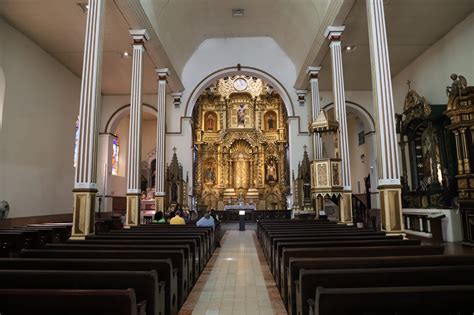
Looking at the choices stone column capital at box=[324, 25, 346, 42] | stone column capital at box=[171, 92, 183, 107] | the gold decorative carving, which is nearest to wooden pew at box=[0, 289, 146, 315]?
the gold decorative carving

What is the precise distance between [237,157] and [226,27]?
27.2 ft

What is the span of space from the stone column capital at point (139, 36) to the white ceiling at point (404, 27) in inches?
232

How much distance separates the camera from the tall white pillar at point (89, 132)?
21.2ft

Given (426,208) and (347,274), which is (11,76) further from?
(426,208)

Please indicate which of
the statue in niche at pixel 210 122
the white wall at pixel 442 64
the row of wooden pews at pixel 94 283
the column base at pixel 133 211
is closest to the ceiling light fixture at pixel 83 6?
the column base at pixel 133 211

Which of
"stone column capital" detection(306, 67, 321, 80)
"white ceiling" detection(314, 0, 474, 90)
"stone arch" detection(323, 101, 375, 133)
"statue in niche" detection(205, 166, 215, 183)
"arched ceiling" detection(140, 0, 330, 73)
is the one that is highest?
"arched ceiling" detection(140, 0, 330, 73)

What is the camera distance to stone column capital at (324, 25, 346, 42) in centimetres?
977

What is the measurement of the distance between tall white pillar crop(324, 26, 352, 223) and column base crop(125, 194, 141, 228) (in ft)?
18.4

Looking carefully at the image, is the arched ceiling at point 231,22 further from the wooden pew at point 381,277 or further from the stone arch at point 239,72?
the wooden pew at point 381,277

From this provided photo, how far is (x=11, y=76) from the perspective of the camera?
10062mm

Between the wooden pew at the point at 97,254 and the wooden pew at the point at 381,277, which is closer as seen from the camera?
the wooden pew at the point at 381,277

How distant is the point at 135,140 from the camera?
9.74m

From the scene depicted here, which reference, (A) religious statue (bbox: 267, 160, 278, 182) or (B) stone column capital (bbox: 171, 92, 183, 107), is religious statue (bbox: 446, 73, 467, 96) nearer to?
(B) stone column capital (bbox: 171, 92, 183, 107)

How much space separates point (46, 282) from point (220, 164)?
18.1m
